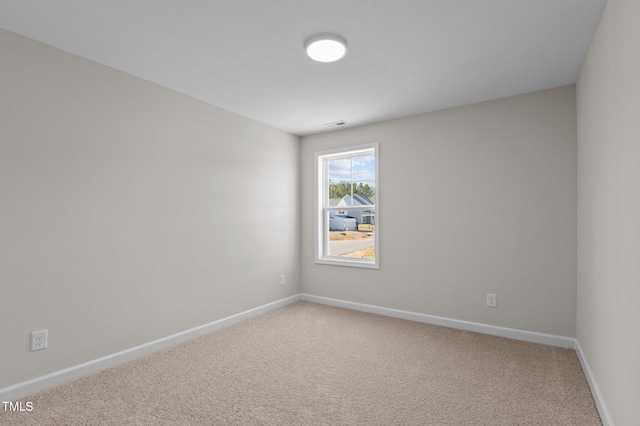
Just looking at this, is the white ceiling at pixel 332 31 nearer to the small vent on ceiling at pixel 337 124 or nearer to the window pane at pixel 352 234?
the small vent on ceiling at pixel 337 124

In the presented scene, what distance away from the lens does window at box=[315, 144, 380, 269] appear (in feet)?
14.1

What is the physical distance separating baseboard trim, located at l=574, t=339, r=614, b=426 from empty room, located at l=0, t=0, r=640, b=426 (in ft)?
0.14

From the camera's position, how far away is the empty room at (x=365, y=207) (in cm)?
195

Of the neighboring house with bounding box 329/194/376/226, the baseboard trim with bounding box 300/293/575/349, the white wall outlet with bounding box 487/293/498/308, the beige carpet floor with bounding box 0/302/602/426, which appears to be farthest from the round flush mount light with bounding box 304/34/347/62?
the baseboard trim with bounding box 300/293/575/349

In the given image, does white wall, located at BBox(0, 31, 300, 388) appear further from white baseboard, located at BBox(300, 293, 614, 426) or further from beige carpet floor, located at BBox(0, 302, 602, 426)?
white baseboard, located at BBox(300, 293, 614, 426)

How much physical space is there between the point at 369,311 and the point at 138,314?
260 centimetres

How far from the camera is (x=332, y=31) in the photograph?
215 cm

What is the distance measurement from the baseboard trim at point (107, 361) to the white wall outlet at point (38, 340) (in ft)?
0.69

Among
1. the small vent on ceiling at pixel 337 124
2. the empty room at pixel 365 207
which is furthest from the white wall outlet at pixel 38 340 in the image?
the small vent on ceiling at pixel 337 124

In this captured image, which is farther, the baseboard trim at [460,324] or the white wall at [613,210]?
the baseboard trim at [460,324]

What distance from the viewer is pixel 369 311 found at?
4121 millimetres

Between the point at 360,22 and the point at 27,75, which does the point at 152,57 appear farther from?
the point at 360,22

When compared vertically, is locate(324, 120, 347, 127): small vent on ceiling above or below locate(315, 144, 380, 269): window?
above

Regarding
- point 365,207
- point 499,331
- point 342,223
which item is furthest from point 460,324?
point 342,223
